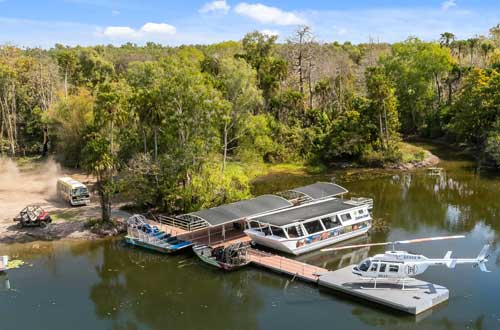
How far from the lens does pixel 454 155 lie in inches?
2648

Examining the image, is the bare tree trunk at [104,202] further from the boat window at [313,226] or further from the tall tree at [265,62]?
the tall tree at [265,62]

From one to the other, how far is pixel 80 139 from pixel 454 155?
151ft

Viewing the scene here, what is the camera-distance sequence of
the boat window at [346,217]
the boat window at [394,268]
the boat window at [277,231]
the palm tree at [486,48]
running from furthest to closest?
the palm tree at [486,48] → the boat window at [346,217] → the boat window at [277,231] → the boat window at [394,268]

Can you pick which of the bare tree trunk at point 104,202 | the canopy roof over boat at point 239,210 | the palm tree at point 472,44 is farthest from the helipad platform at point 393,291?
the palm tree at point 472,44

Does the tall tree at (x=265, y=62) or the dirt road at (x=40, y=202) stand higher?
the tall tree at (x=265, y=62)

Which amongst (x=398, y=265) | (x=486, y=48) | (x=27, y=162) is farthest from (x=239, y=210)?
(x=486, y=48)

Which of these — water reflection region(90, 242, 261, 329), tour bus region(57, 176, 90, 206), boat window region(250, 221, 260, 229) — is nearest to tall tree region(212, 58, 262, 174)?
tour bus region(57, 176, 90, 206)

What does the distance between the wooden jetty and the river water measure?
50 cm

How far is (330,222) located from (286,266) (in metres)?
6.36

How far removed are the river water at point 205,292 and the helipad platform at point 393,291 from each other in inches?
15.6

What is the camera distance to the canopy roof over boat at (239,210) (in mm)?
33469

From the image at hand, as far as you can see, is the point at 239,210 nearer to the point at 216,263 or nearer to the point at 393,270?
the point at 216,263

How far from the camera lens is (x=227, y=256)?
101 feet

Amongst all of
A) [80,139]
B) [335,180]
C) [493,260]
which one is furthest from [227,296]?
[80,139]
